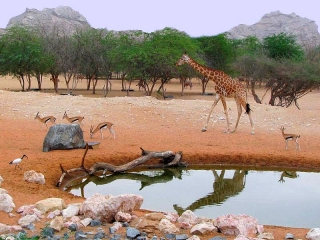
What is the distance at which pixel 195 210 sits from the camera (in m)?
11.0

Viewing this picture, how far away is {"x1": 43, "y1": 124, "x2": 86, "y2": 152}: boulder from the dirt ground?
297mm

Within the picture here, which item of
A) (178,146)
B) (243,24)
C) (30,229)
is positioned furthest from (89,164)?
(243,24)

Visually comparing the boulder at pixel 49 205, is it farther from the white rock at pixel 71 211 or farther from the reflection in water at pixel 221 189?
the reflection in water at pixel 221 189

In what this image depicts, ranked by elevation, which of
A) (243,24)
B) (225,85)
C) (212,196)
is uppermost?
(243,24)

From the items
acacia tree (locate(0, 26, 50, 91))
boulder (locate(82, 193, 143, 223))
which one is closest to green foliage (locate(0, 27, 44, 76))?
acacia tree (locate(0, 26, 50, 91))

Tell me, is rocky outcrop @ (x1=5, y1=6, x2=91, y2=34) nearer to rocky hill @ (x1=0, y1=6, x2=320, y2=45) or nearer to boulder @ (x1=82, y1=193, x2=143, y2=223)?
rocky hill @ (x1=0, y1=6, x2=320, y2=45)

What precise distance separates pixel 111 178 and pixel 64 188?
142 cm

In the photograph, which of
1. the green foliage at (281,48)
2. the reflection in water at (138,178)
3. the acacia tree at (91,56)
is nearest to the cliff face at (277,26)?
the green foliage at (281,48)

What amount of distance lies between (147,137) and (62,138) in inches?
153

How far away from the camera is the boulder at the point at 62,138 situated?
14828 mm

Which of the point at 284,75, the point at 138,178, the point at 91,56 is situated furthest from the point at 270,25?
the point at 138,178

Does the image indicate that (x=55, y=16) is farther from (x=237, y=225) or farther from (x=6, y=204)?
(x=237, y=225)

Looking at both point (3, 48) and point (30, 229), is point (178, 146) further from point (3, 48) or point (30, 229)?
point (3, 48)

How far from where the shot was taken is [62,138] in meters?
14.9
